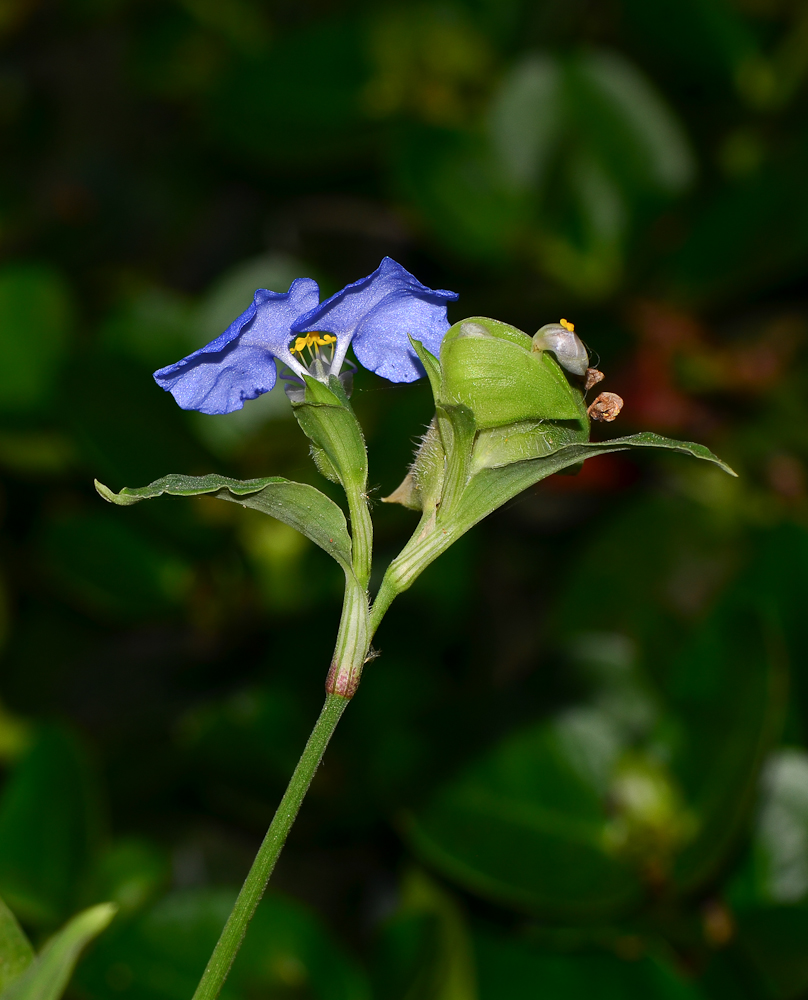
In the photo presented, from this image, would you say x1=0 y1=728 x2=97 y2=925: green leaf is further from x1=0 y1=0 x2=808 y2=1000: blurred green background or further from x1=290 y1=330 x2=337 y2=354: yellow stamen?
x1=290 y1=330 x2=337 y2=354: yellow stamen

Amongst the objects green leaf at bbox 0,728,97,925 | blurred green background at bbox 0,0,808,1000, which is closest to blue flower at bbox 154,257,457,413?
blurred green background at bbox 0,0,808,1000

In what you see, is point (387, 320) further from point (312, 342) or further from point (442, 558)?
point (442, 558)

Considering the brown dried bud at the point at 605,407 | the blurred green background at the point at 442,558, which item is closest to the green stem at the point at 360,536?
the brown dried bud at the point at 605,407

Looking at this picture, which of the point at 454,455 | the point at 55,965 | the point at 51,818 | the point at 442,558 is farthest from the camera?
the point at 442,558

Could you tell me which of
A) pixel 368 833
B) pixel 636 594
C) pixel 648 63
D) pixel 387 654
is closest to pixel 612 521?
pixel 636 594

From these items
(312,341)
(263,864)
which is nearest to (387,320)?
(312,341)

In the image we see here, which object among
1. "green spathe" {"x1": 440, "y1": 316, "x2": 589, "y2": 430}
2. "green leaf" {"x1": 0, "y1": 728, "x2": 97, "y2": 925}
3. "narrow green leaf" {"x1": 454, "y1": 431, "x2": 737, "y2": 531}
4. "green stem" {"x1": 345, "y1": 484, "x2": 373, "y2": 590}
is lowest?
"green leaf" {"x1": 0, "y1": 728, "x2": 97, "y2": 925}

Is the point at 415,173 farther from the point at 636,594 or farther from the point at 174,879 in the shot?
the point at 174,879
